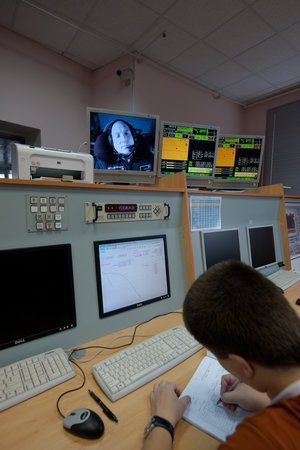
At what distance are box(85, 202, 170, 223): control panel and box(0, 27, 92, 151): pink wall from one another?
8.10ft

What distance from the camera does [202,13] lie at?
254 centimetres

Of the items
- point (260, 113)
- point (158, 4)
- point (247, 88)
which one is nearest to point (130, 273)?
point (158, 4)

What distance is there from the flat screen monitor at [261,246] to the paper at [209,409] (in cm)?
113

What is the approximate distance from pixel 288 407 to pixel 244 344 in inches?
4.9

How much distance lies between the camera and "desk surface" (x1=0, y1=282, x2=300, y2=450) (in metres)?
0.60

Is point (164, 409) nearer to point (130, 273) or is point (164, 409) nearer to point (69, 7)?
point (130, 273)

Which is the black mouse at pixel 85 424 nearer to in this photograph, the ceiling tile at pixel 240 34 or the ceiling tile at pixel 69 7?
the ceiling tile at pixel 69 7

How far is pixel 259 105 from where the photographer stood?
15.3 ft

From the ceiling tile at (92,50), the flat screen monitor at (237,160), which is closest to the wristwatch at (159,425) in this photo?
the flat screen monitor at (237,160)

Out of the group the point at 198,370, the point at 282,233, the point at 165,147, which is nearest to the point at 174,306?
the point at 198,370

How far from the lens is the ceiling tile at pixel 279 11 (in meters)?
2.44

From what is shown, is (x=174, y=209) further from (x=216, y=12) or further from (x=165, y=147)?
(x=216, y=12)

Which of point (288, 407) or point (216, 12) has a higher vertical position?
point (216, 12)

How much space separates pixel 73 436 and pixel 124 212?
78cm
